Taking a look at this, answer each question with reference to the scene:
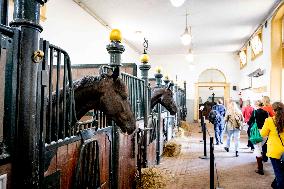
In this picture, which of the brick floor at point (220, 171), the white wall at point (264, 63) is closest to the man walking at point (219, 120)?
the brick floor at point (220, 171)

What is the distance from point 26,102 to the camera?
1.43 meters

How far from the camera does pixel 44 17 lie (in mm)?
7055

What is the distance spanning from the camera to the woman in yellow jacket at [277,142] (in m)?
4.32

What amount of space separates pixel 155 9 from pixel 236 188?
24.3ft

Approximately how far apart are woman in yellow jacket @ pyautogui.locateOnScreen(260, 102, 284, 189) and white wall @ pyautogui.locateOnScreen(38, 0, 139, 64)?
5880mm

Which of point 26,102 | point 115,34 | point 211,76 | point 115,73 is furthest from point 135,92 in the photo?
point 211,76

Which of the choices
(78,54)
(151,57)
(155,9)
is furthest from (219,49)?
(78,54)

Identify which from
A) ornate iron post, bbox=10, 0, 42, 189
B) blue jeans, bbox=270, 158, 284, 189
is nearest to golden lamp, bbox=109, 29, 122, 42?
ornate iron post, bbox=10, 0, 42, 189

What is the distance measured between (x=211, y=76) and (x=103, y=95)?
17337 millimetres

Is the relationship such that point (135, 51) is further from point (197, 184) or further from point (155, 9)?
point (197, 184)

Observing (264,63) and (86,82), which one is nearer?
(86,82)

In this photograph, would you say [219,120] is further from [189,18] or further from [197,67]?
[197,67]

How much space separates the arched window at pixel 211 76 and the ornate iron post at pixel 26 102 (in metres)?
18.4

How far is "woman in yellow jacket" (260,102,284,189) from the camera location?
14.2ft
